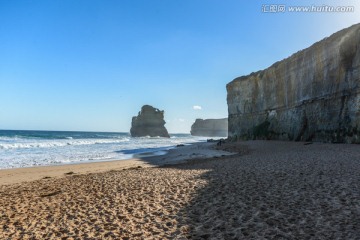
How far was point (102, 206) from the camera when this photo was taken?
816 cm

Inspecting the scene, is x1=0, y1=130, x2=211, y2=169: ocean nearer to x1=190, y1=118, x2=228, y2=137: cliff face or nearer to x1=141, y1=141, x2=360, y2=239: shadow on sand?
x1=141, y1=141, x2=360, y2=239: shadow on sand

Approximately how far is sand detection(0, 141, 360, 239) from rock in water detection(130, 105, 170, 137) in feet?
389

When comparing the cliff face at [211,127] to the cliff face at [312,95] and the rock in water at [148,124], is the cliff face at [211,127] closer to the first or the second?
the rock in water at [148,124]

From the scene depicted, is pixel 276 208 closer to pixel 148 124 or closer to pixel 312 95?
pixel 312 95

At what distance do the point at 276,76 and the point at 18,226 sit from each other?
39.8 m

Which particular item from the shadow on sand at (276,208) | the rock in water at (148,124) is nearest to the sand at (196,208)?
the shadow on sand at (276,208)

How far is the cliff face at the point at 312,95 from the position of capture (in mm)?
25516

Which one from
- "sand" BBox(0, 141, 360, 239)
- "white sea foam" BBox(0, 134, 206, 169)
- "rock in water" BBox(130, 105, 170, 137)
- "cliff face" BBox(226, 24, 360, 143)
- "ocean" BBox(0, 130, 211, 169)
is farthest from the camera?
"rock in water" BBox(130, 105, 170, 137)

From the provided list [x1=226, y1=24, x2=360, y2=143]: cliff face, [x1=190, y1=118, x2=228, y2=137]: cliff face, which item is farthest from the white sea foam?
[x1=190, y1=118, x2=228, y2=137]: cliff face

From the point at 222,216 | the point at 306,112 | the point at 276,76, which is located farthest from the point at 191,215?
the point at 276,76

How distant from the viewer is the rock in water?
130m

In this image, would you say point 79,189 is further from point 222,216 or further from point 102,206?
point 222,216

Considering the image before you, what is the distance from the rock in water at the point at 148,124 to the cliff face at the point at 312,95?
279 ft

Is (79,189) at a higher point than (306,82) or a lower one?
lower
